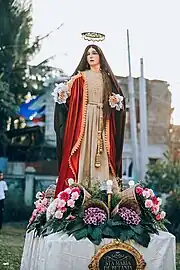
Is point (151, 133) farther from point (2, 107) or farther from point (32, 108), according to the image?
point (2, 107)

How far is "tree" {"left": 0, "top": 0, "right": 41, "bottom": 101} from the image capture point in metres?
20.9

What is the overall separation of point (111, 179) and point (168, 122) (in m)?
22.9

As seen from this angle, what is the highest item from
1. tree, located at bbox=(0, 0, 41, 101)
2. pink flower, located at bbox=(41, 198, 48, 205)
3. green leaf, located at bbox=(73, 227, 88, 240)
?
tree, located at bbox=(0, 0, 41, 101)

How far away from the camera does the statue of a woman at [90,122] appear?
241 inches

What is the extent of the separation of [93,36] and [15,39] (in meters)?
15.1

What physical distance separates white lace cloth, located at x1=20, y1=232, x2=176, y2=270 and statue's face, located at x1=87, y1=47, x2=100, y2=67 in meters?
1.95

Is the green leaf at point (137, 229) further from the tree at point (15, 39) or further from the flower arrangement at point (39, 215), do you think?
the tree at point (15, 39)

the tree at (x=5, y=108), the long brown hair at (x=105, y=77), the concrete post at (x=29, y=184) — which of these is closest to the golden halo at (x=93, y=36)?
the long brown hair at (x=105, y=77)

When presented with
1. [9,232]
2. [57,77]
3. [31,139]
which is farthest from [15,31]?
[9,232]

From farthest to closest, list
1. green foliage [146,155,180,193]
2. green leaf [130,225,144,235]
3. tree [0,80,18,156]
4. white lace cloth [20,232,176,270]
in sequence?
tree [0,80,18,156]
green foliage [146,155,180,193]
green leaf [130,225,144,235]
white lace cloth [20,232,176,270]

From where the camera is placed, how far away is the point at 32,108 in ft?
77.2

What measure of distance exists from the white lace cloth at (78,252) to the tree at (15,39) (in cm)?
1602

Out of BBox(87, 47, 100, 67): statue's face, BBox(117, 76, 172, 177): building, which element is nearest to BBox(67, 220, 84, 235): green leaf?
BBox(87, 47, 100, 67): statue's face

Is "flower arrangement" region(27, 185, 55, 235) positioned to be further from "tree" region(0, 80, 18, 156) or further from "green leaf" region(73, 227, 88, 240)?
"tree" region(0, 80, 18, 156)
